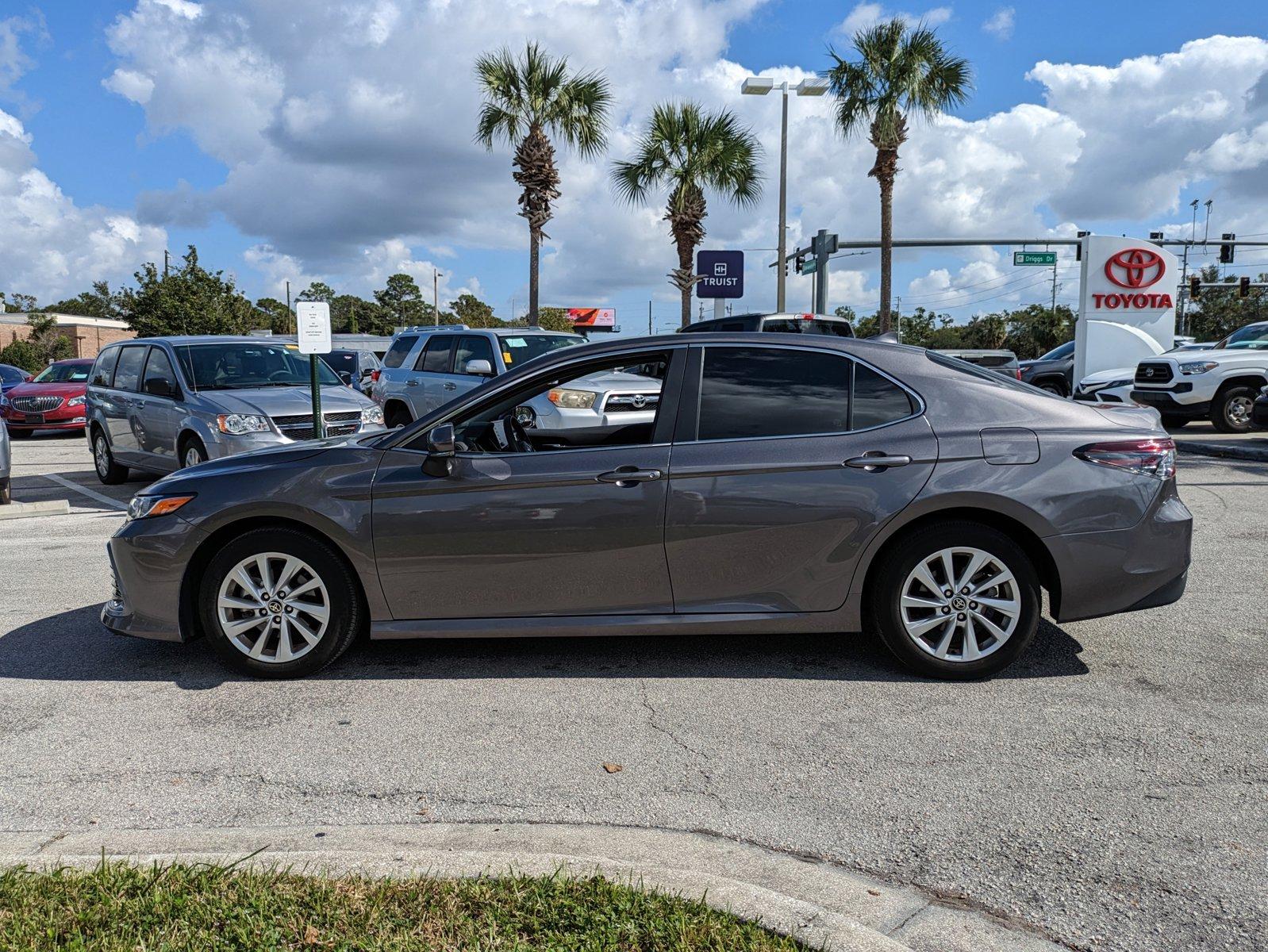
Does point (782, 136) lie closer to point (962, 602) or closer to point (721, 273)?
point (721, 273)

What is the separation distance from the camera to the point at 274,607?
4949 mm

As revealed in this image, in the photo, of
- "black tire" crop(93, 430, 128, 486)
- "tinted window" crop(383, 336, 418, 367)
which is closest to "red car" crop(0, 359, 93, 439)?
"black tire" crop(93, 430, 128, 486)

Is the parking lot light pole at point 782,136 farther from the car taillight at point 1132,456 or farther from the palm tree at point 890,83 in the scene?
the car taillight at point 1132,456

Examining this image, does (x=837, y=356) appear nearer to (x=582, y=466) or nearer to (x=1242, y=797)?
(x=582, y=466)

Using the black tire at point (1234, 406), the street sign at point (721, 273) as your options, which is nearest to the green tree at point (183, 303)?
the street sign at point (721, 273)

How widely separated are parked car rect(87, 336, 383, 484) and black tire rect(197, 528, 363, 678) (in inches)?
203

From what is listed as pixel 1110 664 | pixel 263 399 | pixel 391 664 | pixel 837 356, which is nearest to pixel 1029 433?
pixel 837 356

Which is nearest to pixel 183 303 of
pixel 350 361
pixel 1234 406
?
pixel 350 361

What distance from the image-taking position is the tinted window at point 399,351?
15.0 metres

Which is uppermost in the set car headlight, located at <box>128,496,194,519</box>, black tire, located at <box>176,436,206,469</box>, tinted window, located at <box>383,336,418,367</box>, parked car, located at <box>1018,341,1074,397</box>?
tinted window, located at <box>383,336,418,367</box>

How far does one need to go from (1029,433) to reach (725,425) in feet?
4.53

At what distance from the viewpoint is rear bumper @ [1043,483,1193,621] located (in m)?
4.70

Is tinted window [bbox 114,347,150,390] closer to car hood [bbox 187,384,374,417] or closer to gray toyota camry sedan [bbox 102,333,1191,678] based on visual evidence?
car hood [bbox 187,384,374,417]

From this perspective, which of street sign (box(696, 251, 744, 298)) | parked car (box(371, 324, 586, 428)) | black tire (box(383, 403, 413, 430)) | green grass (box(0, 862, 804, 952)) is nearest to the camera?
green grass (box(0, 862, 804, 952))
